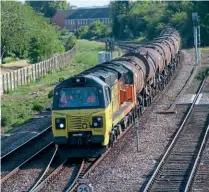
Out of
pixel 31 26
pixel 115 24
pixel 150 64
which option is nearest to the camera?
pixel 150 64

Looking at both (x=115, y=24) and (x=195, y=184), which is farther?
(x=115, y=24)

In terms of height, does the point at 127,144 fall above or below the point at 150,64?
below

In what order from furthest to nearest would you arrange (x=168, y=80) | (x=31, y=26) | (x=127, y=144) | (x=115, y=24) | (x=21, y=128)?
(x=115, y=24) → (x=31, y=26) → (x=168, y=80) → (x=21, y=128) → (x=127, y=144)

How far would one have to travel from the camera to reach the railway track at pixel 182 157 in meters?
14.8

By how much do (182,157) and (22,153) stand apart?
554cm

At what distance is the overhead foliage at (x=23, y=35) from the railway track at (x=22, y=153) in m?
31.3

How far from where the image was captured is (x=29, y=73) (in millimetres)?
44688

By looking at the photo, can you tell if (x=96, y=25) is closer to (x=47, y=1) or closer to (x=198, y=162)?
(x=47, y=1)

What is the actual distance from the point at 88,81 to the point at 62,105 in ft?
3.38

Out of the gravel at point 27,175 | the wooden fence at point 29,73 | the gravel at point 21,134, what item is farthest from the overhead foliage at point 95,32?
the gravel at point 27,175

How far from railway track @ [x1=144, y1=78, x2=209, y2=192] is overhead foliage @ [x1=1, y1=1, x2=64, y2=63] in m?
31.4

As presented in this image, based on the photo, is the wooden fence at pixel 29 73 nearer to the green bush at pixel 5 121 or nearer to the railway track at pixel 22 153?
the green bush at pixel 5 121

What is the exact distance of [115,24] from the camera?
104125 mm

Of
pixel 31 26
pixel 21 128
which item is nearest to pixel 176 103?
pixel 21 128
